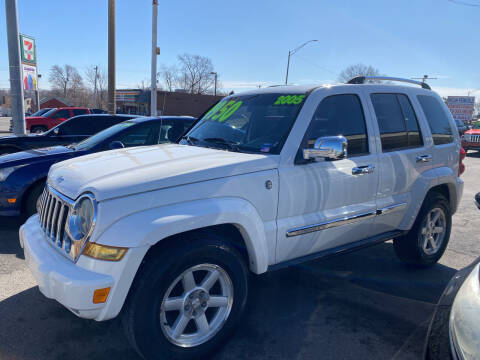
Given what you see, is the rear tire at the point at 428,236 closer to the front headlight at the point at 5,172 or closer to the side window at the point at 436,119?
the side window at the point at 436,119

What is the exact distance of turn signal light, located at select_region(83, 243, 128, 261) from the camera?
2.17 meters

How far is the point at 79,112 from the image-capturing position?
819 inches

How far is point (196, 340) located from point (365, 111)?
2470 millimetres

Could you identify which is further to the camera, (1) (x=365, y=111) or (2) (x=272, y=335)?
(1) (x=365, y=111)

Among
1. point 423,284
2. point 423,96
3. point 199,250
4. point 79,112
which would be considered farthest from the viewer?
point 79,112

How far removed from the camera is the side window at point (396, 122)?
3674 millimetres

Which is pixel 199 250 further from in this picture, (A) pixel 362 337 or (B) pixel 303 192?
(A) pixel 362 337

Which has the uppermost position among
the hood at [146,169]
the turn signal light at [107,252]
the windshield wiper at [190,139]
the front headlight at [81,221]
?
the windshield wiper at [190,139]

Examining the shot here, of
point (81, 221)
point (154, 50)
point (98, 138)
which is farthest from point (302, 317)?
point (154, 50)

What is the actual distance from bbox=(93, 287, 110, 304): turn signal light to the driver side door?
129 centimetres

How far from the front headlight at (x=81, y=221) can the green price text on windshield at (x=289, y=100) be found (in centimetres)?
180

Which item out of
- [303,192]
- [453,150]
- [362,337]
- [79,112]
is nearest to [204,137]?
[303,192]

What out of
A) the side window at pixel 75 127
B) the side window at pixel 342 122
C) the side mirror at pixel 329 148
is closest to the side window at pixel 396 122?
the side window at pixel 342 122

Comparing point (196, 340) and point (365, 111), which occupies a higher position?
point (365, 111)
